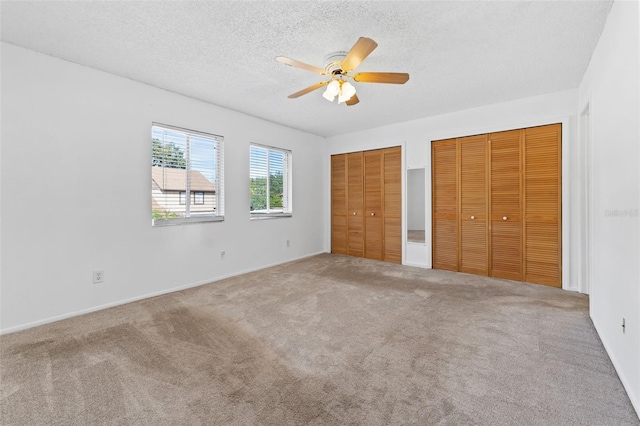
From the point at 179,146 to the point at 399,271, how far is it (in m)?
3.82

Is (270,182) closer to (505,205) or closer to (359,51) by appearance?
(359,51)

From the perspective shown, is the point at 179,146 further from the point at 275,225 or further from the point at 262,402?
the point at 262,402

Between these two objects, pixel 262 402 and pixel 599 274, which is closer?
pixel 262 402

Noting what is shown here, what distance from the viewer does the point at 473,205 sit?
440 centimetres

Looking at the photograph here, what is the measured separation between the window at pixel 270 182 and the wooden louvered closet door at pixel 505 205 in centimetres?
343

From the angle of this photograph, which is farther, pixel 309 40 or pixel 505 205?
pixel 505 205

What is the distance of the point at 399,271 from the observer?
467 centimetres

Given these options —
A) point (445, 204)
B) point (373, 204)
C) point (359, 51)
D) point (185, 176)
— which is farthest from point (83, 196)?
point (445, 204)

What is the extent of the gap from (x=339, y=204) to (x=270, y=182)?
1670mm

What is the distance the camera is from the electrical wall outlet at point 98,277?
3.04 m

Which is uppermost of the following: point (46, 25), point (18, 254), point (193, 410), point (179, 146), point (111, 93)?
point (46, 25)

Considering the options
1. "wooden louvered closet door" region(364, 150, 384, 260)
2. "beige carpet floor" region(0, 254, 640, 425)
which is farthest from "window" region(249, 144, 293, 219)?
"beige carpet floor" region(0, 254, 640, 425)

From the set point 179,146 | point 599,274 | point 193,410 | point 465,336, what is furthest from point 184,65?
point 599,274

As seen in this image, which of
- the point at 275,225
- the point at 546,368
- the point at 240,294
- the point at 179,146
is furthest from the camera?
the point at 275,225
